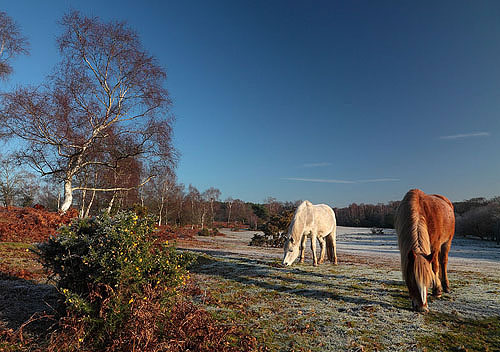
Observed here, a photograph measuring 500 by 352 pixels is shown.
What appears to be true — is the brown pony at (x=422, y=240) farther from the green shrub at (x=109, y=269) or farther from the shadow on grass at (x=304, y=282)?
the green shrub at (x=109, y=269)

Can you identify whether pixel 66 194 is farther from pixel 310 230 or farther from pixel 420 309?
pixel 420 309

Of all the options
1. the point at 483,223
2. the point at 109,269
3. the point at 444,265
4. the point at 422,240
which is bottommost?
the point at 444,265

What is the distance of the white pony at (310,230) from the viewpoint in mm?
9500

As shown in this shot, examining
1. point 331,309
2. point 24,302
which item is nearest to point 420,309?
point 331,309

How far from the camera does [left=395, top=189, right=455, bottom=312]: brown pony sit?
4863mm

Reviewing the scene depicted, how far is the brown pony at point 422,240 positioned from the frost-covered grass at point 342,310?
1.67ft

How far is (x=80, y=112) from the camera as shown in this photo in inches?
634

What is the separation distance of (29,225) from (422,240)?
1900 cm

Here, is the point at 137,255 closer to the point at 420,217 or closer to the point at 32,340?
the point at 32,340

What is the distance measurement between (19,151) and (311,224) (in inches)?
686

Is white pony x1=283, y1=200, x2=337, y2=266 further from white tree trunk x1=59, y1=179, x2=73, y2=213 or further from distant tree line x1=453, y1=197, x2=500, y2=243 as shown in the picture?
distant tree line x1=453, y1=197, x2=500, y2=243

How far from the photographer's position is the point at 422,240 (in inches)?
208

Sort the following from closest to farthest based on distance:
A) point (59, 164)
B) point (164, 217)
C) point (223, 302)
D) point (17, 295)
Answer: point (17, 295) < point (223, 302) < point (59, 164) < point (164, 217)

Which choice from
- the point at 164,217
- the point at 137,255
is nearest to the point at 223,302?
the point at 137,255
